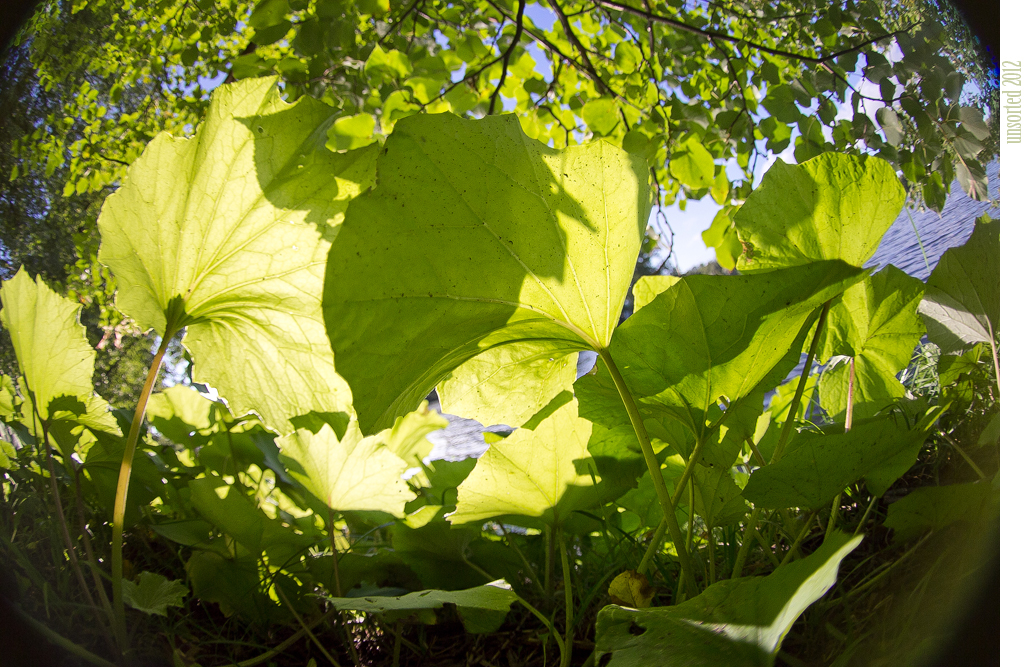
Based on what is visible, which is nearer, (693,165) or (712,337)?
(712,337)

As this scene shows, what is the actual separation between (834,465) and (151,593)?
1.29 feet

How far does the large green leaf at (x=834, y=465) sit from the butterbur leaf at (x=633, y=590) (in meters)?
0.10

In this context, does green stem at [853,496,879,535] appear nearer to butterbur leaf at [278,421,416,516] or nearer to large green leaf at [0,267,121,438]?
butterbur leaf at [278,421,416,516]

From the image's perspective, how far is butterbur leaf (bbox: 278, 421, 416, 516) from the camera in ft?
1.38

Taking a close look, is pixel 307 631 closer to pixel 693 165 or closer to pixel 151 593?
pixel 151 593

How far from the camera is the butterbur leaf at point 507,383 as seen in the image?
38 centimetres

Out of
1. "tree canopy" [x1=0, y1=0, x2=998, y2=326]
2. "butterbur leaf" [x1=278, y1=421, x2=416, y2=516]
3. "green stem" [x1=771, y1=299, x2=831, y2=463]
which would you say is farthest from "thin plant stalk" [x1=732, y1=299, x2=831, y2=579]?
"butterbur leaf" [x1=278, y1=421, x2=416, y2=516]

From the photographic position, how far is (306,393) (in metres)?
0.39

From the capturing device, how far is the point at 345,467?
1.41 ft

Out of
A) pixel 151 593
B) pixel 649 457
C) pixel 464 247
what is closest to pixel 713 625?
pixel 649 457

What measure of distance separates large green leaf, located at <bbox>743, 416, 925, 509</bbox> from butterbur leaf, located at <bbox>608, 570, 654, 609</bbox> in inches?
4.1

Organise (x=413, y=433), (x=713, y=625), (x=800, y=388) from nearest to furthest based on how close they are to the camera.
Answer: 1. (x=713, y=625)
2. (x=800, y=388)
3. (x=413, y=433)
